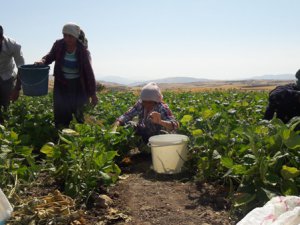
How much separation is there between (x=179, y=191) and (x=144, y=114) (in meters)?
1.39

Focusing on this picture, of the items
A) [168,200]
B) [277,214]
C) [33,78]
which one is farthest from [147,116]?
[277,214]

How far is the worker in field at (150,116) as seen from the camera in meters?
3.78

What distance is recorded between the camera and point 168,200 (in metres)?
2.70

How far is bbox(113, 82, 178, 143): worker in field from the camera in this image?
3.78 meters

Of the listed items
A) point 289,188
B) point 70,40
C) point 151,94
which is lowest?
point 289,188

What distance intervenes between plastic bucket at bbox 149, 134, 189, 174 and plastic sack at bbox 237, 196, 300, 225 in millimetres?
1712

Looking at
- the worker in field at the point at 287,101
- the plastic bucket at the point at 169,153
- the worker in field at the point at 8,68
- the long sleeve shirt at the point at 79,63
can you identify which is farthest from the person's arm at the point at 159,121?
the worker in field at the point at 8,68

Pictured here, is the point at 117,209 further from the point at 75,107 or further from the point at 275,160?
the point at 75,107

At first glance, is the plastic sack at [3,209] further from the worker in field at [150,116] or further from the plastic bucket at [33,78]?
the plastic bucket at [33,78]

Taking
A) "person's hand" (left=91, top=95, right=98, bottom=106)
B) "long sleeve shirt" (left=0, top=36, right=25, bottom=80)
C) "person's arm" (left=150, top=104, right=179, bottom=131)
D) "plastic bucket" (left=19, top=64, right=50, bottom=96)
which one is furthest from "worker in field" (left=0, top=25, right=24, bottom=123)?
"person's arm" (left=150, top=104, right=179, bottom=131)

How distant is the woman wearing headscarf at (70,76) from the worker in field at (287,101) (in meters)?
2.25

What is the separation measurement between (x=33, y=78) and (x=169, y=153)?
194cm

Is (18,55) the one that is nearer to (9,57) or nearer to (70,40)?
(9,57)

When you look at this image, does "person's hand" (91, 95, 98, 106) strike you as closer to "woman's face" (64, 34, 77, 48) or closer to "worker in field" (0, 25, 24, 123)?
"woman's face" (64, 34, 77, 48)
